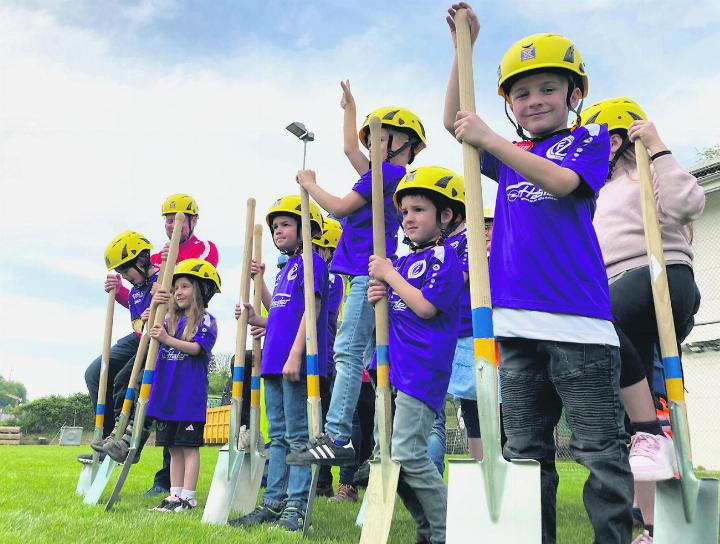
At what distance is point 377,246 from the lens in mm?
3691

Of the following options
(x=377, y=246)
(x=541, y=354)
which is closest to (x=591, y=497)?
(x=541, y=354)

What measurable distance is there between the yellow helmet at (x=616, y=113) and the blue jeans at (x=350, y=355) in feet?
5.61

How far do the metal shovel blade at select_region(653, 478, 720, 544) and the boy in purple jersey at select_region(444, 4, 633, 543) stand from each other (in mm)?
430

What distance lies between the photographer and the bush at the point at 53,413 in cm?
4697

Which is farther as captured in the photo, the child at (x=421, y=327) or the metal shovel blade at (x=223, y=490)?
the metal shovel blade at (x=223, y=490)

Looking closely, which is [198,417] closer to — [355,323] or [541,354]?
[355,323]

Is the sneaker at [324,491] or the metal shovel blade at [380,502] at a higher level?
the metal shovel blade at [380,502]

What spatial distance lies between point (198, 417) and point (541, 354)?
3.83 metres

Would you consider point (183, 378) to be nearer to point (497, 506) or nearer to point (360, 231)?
point (360, 231)

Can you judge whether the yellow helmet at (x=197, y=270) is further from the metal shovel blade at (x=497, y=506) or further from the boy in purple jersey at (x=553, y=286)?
the metal shovel blade at (x=497, y=506)

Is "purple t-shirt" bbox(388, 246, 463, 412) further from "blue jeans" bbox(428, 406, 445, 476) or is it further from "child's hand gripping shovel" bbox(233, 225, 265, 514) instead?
"child's hand gripping shovel" bbox(233, 225, 265, 514)

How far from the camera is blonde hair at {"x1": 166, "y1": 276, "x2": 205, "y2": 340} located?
6.08 m

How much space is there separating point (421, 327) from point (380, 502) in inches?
36.6

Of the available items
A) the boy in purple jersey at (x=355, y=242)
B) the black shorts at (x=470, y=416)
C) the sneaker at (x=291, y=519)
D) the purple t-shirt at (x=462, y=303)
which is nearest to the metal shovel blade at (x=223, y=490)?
the sneaker at (x=291, y=519)
